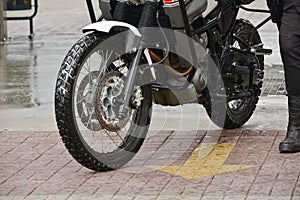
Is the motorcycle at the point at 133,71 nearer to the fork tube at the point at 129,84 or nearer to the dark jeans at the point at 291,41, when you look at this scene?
the fork tube at the point at 129,84

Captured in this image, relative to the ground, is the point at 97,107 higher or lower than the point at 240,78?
higher

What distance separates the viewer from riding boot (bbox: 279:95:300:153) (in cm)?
673

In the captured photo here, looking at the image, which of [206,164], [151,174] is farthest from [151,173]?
[206,164]

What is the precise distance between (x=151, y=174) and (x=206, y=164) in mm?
459

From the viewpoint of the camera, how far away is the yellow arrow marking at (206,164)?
630cm

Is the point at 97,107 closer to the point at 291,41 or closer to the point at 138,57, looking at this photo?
the point at 138,57

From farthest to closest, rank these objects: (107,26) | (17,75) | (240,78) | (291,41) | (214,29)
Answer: (17,75) → (240,78) → (214,29) → (291,41) → (107,26)

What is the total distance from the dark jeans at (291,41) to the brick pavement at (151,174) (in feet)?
1.76

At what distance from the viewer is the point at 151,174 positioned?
6270 mm

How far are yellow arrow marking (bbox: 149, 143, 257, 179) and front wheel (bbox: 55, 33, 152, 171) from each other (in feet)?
1.00

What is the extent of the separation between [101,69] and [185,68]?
0.73 metres

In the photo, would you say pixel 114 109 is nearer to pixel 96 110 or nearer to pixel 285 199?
pixel 96 110

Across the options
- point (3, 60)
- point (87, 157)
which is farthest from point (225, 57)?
point (3, 60)

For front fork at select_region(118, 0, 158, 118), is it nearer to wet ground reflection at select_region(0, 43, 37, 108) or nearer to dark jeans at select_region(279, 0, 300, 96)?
dark jeans at select_region(279, 0, 300, 96)
